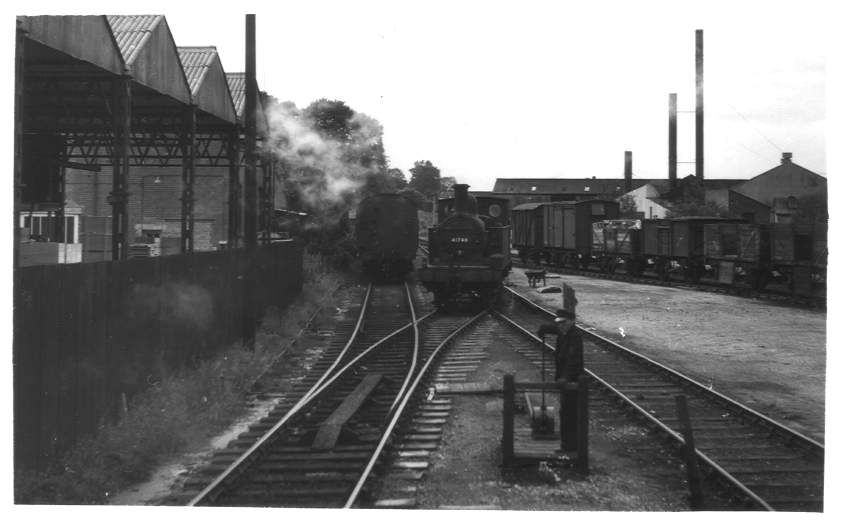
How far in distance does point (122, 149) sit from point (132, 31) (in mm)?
2162

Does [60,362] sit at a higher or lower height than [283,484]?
higher

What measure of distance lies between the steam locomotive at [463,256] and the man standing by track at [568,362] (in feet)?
34.1

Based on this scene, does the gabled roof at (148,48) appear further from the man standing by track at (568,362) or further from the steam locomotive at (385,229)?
the steam locomotive at (385,229)

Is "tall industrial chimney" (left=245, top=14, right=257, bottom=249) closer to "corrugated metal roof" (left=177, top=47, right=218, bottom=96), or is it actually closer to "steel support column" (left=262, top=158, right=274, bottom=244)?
"corrugated metal roof" (left=177, top=47, right=218, bottom=96)

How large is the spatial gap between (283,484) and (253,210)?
624 centimetres

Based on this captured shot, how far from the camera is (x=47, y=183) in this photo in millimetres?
18109

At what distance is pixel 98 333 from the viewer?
7.96 metres

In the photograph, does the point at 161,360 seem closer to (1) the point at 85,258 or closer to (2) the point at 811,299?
(1) the point at 85,258

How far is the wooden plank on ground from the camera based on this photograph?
7.50m

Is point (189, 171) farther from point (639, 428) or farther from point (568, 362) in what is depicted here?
point (639, 428)

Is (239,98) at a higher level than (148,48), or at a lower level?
higher

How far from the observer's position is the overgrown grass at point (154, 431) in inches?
253

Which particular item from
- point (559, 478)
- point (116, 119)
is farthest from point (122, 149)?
point (559, 478)

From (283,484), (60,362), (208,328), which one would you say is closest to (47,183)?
(208,328)
